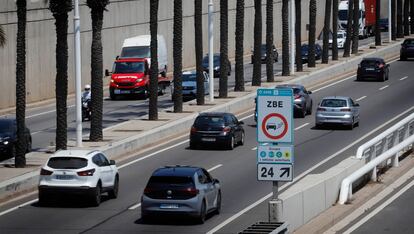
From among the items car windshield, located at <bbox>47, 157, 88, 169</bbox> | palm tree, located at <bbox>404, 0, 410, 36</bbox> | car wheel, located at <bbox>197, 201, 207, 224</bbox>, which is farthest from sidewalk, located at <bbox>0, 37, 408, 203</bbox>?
palm tree, located at <bbox>404, 0, 410, 36</bbox>

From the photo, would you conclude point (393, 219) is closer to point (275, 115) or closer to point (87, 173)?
point (275, 115)

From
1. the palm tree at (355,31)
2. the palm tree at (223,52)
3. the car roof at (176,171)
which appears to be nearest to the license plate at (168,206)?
the car roof at (176,171)

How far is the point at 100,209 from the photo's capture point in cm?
3375

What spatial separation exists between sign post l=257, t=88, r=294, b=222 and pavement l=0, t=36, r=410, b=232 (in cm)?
1392

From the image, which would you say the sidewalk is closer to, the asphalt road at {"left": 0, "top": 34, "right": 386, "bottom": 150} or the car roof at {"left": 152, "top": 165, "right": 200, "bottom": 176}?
the asphalt road at {"left": 0, "top": 34, "right": 386, "bottom": 150}

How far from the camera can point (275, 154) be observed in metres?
23.5

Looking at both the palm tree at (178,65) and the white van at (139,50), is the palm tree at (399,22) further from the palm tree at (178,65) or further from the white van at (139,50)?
the palm tree at (178,65)

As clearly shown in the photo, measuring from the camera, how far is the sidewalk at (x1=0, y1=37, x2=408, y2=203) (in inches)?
1478

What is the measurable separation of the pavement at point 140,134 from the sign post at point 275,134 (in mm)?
13918

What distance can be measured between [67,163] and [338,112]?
2186 centimetres

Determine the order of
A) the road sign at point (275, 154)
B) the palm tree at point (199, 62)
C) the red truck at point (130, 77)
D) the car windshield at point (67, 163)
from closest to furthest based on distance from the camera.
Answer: the road sign at point (275, 154)
the car windshield at point (67, 163)
the palm tree at point (199, 62)
the red truck at point (130, 77)

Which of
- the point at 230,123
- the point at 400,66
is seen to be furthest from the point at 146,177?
the point at 400,66

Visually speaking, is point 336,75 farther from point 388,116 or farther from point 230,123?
point 230,123

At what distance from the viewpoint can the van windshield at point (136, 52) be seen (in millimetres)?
73562
